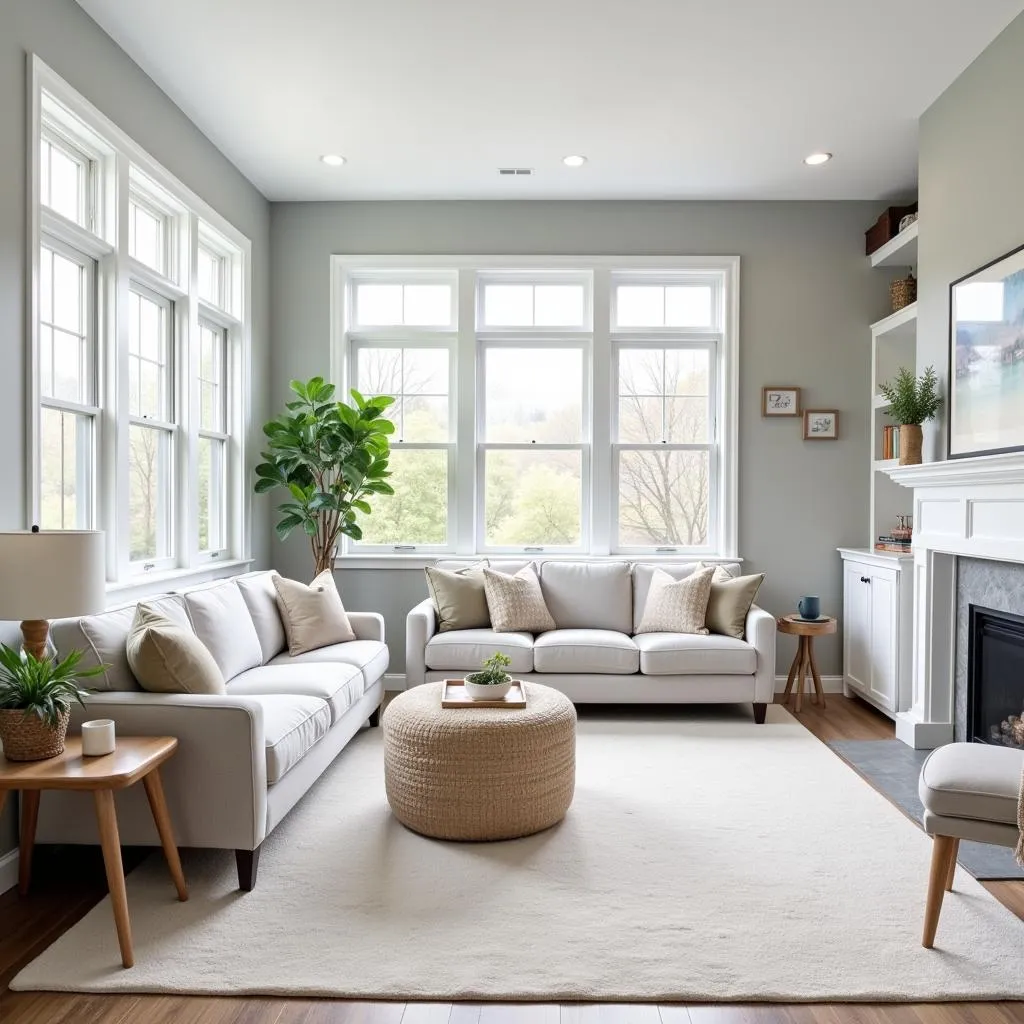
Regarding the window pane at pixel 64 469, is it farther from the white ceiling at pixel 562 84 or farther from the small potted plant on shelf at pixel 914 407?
the small potted plant on shelf at pixel 914 407

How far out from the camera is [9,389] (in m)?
2.66

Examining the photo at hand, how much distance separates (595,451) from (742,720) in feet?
6.39

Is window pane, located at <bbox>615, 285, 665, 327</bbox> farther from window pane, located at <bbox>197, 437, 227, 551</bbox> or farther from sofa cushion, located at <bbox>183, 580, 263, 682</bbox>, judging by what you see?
sofa cushion, located at <bbox>183, 580, 263, 682</bbox>

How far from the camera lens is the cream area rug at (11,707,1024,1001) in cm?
202

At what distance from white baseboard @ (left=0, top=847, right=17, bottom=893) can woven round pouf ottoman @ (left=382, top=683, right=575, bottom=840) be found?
4.11ft

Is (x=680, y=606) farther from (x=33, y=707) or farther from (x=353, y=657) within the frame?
(x=33, y=707)

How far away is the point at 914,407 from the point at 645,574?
182 cm

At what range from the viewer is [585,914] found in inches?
91.9

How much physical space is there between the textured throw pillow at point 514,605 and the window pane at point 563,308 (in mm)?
1827

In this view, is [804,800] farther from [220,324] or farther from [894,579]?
[220,324]

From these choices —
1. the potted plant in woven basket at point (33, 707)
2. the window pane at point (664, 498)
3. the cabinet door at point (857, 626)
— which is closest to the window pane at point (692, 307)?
the window pane at point (664, 498)

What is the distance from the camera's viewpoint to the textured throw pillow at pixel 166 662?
2596mm

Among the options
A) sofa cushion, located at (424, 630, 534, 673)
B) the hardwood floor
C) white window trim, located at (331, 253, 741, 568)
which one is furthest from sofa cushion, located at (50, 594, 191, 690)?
white window trim, located at (331, 253, 741, 568)

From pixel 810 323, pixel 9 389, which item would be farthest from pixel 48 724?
pixel 810 323
